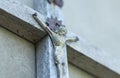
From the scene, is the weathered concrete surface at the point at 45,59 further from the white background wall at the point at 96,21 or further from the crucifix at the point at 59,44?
the white background wall at the point at 96,21

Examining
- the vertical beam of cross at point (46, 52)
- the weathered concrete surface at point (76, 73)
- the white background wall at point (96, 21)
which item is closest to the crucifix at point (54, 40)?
the vertical beam of cross at point (46, 52)

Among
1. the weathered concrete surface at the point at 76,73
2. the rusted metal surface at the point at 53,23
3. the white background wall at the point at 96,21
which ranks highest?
the rusted metal surface at the point at 53,23

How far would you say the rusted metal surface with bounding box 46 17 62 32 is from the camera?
97.8 inches

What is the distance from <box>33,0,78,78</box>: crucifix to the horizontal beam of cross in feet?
0.14

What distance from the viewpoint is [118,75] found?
9.19 ft

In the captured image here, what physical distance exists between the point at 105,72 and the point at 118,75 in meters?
0.09

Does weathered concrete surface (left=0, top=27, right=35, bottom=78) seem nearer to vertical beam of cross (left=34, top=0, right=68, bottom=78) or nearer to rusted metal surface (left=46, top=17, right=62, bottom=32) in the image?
vertical beam of cross (left=34, top=0, right=68, bottom=78)

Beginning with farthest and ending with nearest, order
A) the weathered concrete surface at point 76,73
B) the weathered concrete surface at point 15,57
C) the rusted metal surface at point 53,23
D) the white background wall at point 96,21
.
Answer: the white background wall at point 96,21, the weathered concrete surface at point 76,73, the rusted metal surface at point 53,23, the weathered concrete surface at point 15,57

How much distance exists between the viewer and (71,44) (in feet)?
8.54

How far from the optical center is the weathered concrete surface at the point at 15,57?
232 cm

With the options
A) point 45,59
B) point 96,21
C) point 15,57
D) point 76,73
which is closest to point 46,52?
point 45,59

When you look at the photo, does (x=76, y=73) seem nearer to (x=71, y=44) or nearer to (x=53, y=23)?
(x=71, y=44)

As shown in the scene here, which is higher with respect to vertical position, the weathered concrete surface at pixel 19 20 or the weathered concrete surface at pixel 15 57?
the weathered concrete surface at pixel 19 20

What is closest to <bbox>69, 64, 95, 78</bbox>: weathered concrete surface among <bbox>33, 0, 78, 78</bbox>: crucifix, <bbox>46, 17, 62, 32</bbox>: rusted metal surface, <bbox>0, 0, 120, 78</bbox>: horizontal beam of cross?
<bbox>0, 0, 120, 78</bbox>: horizontal beam of cross
